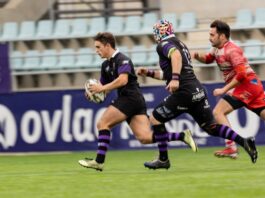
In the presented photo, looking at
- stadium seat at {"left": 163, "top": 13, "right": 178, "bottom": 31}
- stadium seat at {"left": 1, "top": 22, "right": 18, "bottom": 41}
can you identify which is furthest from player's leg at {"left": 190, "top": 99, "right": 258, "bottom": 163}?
stadium seat at {"left": 1, "top": 22, "right": 18, "bottom": 41}

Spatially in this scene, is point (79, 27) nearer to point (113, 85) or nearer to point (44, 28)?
point (44, 28)

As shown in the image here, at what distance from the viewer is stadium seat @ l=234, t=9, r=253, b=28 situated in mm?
20828

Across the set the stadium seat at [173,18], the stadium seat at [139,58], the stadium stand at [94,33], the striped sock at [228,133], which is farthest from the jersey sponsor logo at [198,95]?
the stadium seat at [173,18]

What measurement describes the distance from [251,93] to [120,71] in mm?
2438

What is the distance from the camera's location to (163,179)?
9562 millimetres

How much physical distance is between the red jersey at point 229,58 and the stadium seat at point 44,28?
36.6ft

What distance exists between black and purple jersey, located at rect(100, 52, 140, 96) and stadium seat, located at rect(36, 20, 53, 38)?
38.9 feet

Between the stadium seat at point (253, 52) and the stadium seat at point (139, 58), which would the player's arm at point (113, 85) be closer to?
the stadium seat at point (253, 52)

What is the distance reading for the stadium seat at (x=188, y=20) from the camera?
21.8 meters

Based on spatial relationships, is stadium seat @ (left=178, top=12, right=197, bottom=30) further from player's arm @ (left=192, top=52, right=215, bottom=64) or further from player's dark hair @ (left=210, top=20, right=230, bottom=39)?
player's dark hair @ (left=210, top=20, right=230, bottom=39)

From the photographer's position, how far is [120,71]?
10.8 meters

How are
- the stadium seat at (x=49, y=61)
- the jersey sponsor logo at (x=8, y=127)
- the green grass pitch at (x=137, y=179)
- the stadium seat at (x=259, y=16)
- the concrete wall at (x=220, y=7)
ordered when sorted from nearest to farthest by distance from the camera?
1. the green grass pitch at (x=137, y=179)
2. the jersey sponsor logo at (x=8, y=127)
3. the stadium seat at (x=259, y=16)
4. the stadium seat at (x=49, y=61)
5. the concrete wall at (x=220, y=7)

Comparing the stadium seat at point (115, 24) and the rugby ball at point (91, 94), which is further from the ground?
the stadium seat at point (115, 24)

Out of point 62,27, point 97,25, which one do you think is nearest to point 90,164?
point 97,25
